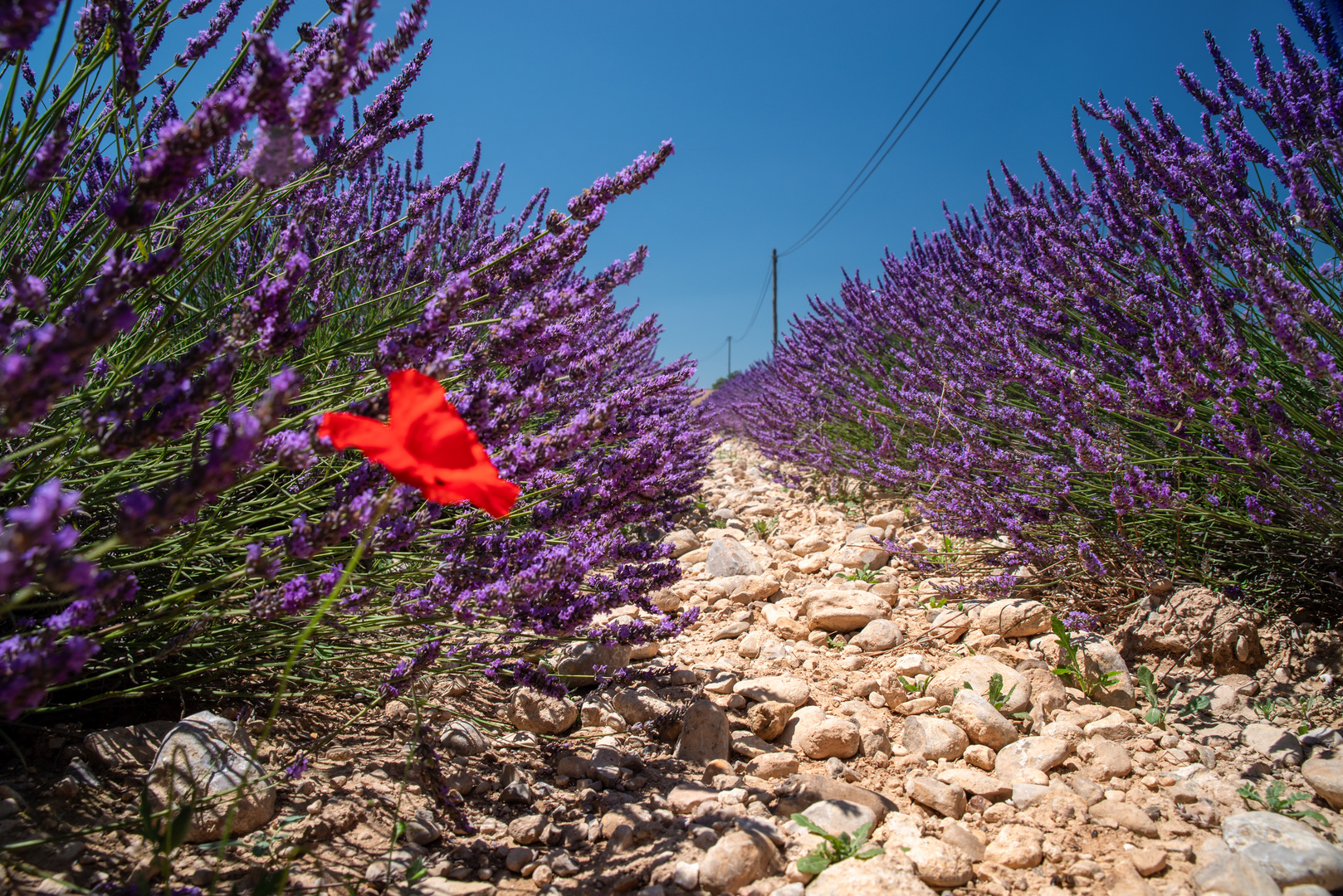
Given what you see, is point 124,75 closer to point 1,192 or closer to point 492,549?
point 1,192

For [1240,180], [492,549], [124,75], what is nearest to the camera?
[124,75]

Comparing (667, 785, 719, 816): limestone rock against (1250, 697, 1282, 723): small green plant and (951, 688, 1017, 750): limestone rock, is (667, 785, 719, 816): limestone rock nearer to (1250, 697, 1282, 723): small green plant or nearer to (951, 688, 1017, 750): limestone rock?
(951, 688, 1017, 750): limestone rock

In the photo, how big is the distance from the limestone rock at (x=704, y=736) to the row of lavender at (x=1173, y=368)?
139cm

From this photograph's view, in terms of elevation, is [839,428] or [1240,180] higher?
[839,428]

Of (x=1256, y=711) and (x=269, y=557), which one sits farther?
(x=1256, y=711)

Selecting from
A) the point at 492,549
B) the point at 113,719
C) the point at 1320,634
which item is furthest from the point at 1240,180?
the point at 113,719

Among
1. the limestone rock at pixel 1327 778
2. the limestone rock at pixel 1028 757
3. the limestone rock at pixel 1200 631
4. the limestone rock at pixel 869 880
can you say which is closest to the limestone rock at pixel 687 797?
the limestone rock at pixel 869 880

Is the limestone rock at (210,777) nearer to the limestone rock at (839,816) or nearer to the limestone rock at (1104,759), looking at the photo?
the limestone rock at (839,816)

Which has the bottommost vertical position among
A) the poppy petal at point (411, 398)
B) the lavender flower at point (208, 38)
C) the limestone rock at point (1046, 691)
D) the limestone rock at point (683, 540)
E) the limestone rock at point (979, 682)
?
the limestone rock at point (1046, 691)

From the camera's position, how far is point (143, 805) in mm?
983

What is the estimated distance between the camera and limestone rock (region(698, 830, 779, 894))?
3.96ft

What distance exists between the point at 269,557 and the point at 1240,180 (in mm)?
3146

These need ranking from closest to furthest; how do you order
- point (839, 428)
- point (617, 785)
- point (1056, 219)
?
point (617, 785)
point (1056, 219)
point (839, 428)

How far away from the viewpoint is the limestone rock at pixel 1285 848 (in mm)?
1168
